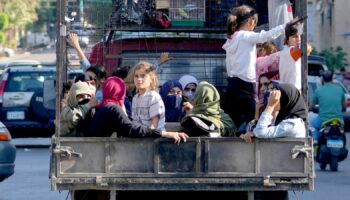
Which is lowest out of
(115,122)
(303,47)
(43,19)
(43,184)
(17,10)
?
(43,184)

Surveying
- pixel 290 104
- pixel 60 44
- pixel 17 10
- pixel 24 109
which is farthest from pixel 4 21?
pixel 290 104

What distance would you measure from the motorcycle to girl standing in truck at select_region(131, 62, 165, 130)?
27.9 feet

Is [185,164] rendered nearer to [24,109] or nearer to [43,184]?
[43,184]

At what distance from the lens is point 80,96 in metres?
9.16

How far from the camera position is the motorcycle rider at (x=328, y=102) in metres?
17.2

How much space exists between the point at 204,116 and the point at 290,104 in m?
0.74

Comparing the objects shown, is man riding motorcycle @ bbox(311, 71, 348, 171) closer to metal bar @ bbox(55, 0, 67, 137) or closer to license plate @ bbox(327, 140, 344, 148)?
license plate @ bbox(327, 140, 344, 148)

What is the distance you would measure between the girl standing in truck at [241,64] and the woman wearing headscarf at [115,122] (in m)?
1.20

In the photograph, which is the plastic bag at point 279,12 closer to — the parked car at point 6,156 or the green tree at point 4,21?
the parked car at point 6,156

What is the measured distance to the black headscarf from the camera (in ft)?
28.4

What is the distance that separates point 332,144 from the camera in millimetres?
17172

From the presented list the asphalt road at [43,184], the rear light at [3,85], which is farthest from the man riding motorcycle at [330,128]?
the rear light at [3,85]

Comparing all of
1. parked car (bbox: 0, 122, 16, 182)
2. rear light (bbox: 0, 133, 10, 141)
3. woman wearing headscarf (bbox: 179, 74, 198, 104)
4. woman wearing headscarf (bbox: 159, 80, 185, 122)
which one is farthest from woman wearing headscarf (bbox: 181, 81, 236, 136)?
rear light (bbox: 0, 133, 10, 141)

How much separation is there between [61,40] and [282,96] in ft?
6.30
